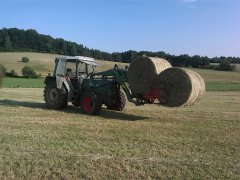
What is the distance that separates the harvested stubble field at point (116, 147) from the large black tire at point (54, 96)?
1.77 m

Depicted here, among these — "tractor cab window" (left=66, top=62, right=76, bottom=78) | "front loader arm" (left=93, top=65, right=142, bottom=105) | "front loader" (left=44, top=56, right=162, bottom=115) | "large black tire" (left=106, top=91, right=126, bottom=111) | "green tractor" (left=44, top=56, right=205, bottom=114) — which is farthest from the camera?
"tractor cab window" (left=66, top=62, right=76, bottom=78)

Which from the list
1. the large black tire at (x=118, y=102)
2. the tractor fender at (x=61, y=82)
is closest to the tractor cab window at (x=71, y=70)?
the tractor fender at (x=61, y=82)

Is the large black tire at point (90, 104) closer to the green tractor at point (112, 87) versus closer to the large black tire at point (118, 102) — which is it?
the green tractor at point (112, 87)

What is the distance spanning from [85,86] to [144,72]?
2.43m

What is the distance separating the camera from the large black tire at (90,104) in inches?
502

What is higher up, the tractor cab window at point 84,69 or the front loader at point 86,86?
the tractor cab window at point 84,69

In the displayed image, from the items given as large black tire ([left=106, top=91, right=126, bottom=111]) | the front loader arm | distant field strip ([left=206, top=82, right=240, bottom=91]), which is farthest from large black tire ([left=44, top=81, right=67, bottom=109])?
distant field strip ([left=206, top=82, right=240, bottom=91])

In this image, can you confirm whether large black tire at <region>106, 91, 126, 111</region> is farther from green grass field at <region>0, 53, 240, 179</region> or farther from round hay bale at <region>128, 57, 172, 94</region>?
round hay bale at <region>128, 57, 172, 94</region>

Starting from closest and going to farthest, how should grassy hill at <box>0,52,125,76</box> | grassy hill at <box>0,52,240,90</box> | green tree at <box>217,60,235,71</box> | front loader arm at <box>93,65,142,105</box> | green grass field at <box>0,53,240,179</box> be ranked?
green grass field at <box>0,53,240,179</box>
front loader arm at <box>93,65,142,105</box>
grassy hill at <box>0,52,240,90</box>
grassy hill at <box>0,52,125,76</box>
green tree at <box>217,60,235,71</box>

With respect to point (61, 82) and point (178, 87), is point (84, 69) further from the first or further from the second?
point (178, 87)

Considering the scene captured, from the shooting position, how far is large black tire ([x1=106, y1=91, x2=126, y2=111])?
44.7 ft

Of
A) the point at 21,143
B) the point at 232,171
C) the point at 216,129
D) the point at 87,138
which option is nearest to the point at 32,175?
the point at 21,143

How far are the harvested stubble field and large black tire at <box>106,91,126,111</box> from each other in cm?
172

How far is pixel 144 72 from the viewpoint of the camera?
12.1 meters
